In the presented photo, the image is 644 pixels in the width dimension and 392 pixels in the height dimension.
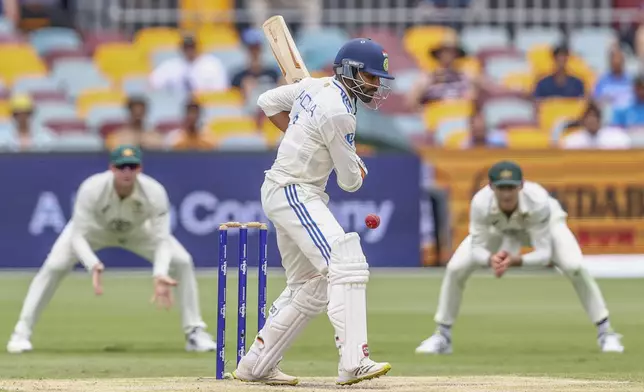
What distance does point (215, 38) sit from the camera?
932 inches

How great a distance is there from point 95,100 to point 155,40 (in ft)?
5.05

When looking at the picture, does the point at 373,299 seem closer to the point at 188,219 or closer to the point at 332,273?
the point at 188,219

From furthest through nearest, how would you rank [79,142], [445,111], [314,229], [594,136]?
[445,111]
[79,142]
[594,136]
[314,229]

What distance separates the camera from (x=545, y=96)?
22828mm

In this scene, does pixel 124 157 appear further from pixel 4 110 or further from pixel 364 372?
pixel 4 110

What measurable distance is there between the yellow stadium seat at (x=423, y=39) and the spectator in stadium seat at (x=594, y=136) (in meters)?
3.44

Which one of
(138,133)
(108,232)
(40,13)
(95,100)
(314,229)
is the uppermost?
(40,13)

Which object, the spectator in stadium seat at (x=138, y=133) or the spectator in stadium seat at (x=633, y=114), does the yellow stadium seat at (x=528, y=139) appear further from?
the spectator in stadium seat at (x=138, y=133)

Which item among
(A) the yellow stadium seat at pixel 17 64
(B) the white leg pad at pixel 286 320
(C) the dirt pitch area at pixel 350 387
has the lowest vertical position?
(C) the dirt pitch area at pixel 350 387

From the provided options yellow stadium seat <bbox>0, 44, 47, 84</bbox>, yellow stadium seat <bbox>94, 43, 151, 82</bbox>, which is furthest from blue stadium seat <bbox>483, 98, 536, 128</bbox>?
yellow stadium seat <bbox>0, 44, 47, 84</bbox>

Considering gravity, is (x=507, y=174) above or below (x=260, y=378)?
above

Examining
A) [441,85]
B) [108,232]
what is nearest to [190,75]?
[441,85]

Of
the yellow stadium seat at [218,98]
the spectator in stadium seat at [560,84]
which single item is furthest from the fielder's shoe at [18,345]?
the spectator in stadium seat at [560,84]

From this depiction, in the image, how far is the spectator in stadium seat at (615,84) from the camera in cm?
2239
